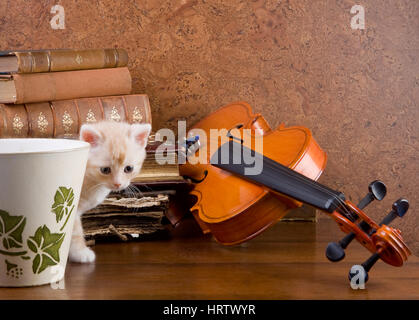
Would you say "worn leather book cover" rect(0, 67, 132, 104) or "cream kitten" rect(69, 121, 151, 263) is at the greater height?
"worn leather book cover" rect(0, 67, 132, 104)

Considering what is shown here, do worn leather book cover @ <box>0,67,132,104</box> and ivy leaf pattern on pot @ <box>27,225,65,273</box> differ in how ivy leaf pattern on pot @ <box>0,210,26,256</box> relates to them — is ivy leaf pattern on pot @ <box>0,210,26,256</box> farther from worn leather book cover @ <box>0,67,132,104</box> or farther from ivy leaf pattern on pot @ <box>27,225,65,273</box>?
worn leather book cover @ <box>0,67,132,104</box>

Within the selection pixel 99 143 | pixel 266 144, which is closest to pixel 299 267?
pixel 266 144

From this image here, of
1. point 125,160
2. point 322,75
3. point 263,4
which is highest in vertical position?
point 263,4

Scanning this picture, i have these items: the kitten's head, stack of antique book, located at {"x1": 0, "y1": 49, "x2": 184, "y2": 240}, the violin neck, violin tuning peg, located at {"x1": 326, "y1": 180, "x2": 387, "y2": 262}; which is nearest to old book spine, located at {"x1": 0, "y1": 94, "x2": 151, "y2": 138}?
stack of antique book, located at {"x1": 0, "y1": 49, "x2": 184, "y2": 240}

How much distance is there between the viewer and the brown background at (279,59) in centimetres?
122

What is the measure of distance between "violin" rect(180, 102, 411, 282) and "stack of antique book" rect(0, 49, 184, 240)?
79 mm

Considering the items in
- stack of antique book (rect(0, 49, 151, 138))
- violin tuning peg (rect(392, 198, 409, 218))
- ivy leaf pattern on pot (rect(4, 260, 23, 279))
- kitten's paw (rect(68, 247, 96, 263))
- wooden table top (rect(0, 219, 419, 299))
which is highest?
stack of antique book (rect(0, 49, 151, 138))

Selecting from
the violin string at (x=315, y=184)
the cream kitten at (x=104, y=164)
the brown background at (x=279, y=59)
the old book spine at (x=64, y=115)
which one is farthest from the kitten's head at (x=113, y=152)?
the brown background at (x=279, y=59)

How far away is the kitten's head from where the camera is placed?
0.90 metres

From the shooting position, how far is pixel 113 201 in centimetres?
95

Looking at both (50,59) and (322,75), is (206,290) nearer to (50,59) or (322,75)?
(50,59)

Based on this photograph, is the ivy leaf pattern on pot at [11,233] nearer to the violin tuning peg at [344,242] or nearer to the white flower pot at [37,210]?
the white flower pot at [37,210]

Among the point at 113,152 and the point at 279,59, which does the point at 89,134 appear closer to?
the point at 113,152

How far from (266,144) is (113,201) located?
29cm
